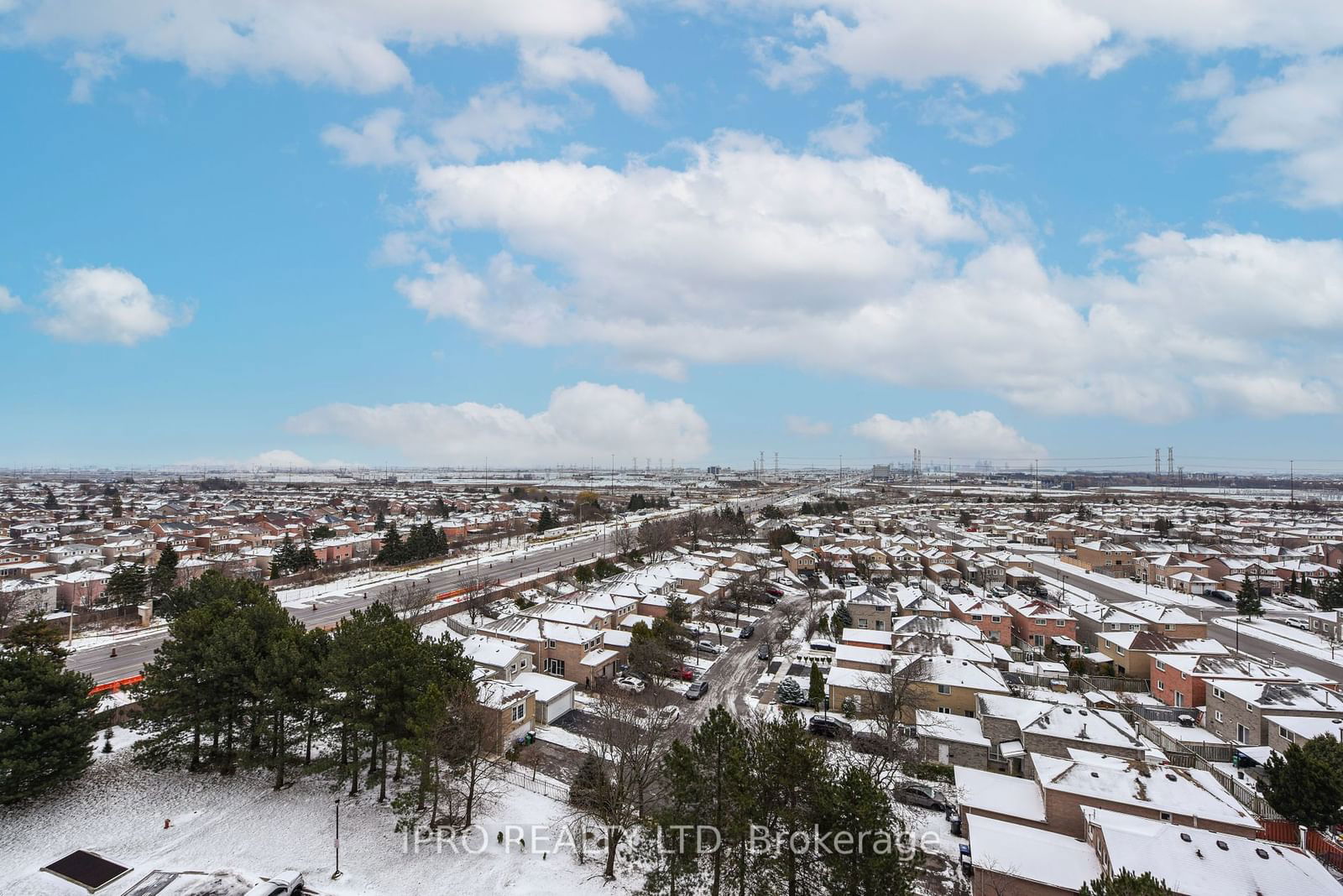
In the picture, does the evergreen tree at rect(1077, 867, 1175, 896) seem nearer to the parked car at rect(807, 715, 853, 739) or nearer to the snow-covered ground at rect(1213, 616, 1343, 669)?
the parked car at rect(807, 715, 853, 739)

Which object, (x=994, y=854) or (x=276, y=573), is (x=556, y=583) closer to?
(x=276, y=573)

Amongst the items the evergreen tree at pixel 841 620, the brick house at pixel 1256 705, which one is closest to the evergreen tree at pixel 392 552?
the evergreen tree at pixel 841 620

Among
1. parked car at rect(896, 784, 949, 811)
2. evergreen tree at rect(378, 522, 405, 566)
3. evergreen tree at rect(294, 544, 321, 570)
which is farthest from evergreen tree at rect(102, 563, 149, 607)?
parked car at rect(896, 784, 949, 811)

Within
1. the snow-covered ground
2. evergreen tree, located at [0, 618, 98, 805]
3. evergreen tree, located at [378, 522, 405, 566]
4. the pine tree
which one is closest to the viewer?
evergreen tree, located at [0, 618, 98, 805]

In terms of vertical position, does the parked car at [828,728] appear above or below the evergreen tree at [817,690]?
below

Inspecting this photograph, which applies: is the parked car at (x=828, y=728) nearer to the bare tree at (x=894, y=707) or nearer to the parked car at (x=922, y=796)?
the bare tree at (x=894, y=707)

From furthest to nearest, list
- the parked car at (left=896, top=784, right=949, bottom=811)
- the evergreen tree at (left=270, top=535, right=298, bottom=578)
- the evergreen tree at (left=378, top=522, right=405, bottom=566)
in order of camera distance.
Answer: the evergreen tree at (left=378, top=522, right=405, bottom=566), the evergreen tree at (left=270, top=535, right=298, bottom=578), the parked car at (left=896, top=784, right=949, bottom=811)

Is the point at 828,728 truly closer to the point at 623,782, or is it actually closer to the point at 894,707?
the point at 894,707
